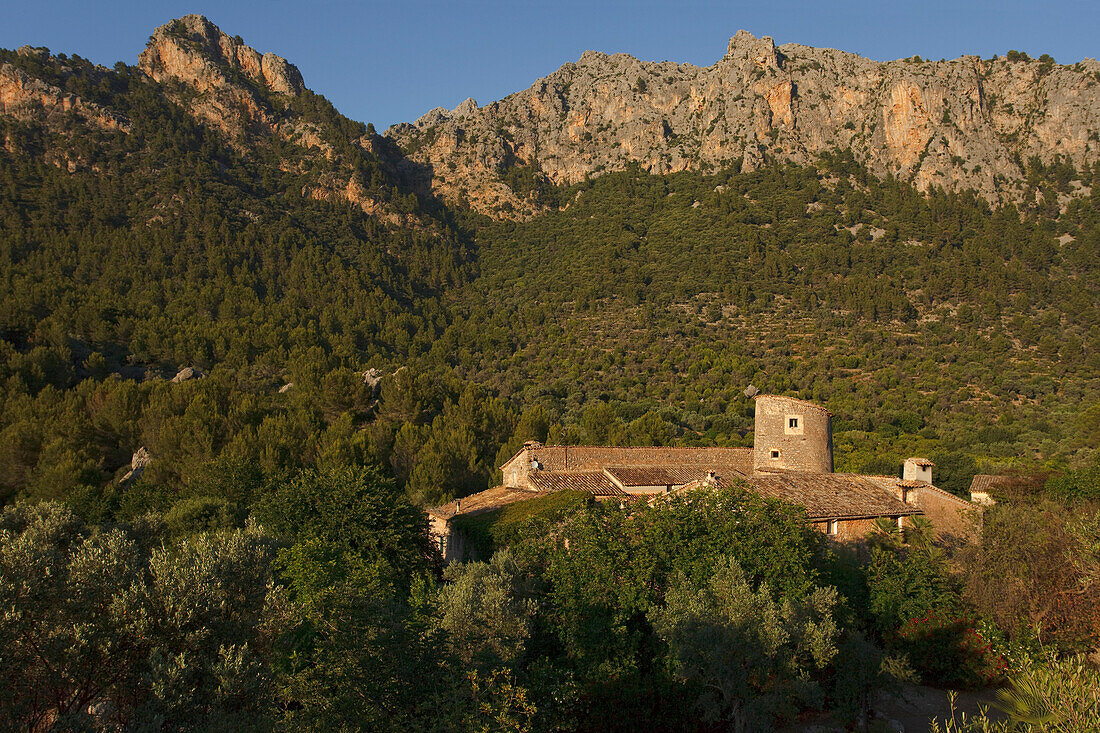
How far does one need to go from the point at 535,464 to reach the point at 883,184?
61.1 metres

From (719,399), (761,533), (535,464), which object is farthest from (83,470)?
(719,399)

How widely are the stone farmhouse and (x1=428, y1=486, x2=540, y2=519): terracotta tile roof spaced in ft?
0.22

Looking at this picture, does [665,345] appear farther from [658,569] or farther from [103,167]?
[103,167]

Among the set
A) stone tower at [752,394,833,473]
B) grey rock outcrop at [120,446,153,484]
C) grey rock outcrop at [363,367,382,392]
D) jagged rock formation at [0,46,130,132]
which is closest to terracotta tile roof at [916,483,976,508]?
stone tower at [752,394,833,473]

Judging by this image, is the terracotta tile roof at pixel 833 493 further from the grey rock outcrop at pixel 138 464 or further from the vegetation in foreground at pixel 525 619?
the grey rock outcrop at pixel 138 464

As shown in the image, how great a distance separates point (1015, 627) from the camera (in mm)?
14688

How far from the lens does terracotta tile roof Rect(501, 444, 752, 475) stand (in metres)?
27.1

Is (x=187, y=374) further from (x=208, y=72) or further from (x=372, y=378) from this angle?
(x=208, y=72)

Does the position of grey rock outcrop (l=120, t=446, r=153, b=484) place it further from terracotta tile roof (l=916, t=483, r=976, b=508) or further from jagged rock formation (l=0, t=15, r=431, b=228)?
jagged rock formation (l=0, t=15, r=431, b=228)

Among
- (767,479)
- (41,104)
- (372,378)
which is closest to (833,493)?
(767,479)

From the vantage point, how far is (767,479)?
21.6m

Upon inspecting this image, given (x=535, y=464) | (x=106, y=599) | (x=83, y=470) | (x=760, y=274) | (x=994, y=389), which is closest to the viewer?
(x=106, y=599)

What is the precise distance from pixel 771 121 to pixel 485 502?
71.0m

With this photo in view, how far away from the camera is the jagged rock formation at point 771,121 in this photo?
238 ft
